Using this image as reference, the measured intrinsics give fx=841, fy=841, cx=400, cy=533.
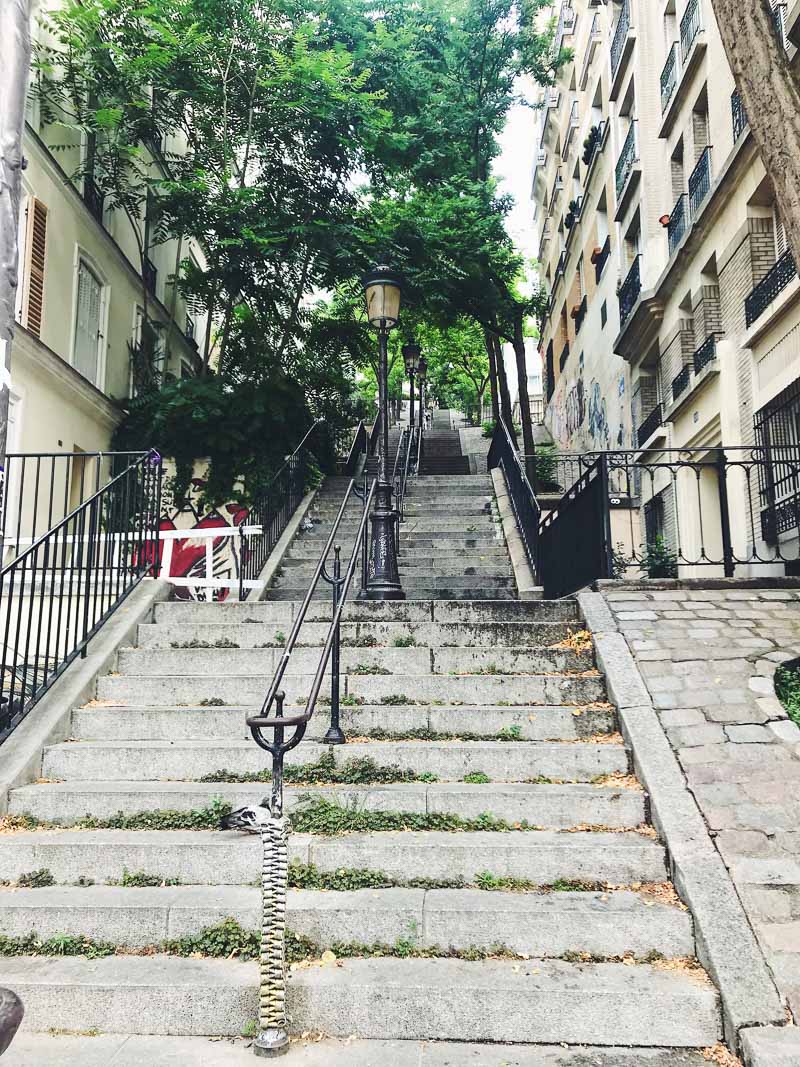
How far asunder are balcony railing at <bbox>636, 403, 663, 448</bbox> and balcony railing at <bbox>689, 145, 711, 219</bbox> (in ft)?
12.8

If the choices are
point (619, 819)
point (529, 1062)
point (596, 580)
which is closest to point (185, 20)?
point (596, 580)

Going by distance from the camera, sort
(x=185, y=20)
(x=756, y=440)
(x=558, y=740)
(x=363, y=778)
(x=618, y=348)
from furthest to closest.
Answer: (x=618, y=348)
(x=185, y=20)
(x=756, y=440)
(x=558, y=740)
(x=363, y=778)

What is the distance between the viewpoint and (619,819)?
4707mm

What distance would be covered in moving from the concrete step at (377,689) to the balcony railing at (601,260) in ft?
60.6

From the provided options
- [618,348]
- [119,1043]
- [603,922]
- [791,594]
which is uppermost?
[618,348]

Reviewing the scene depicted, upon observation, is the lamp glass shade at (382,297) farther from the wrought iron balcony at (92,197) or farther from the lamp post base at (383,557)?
the wrought iron balcony at (92,197)

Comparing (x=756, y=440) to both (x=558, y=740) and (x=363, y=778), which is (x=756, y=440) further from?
(x=363, y=778)

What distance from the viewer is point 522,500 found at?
38.1 ft

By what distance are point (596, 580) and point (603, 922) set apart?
3.96 metres

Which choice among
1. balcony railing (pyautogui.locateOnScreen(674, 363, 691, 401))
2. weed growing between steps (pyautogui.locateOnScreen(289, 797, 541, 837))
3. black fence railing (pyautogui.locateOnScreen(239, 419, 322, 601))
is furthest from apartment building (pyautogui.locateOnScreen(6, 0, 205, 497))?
balcony railing (pyautogui.locateOnScreen(674, 363, 691, 401))

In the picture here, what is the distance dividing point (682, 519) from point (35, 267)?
11833 mm

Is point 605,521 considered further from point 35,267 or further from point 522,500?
point 35,267

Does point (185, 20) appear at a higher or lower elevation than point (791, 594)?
higher

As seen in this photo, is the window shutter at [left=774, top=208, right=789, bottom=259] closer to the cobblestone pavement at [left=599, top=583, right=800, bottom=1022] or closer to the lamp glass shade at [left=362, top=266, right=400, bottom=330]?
the lamp glass shade at [left=362, top=266, right=400, bottom=330]
